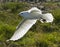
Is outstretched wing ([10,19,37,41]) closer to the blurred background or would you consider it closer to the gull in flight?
the gull in flight

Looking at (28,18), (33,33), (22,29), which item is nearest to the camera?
(22,29)

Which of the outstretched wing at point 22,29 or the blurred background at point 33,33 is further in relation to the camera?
the blurred background at point 33,33

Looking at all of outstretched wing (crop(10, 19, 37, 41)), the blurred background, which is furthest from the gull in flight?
the blurred background

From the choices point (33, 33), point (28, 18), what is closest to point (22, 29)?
point (28, 18)

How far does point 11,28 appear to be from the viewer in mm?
10078

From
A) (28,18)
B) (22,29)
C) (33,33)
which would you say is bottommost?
(33,33)

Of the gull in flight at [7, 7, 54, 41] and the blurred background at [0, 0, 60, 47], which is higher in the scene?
the gull in flight at [7, 7, 54, 41]

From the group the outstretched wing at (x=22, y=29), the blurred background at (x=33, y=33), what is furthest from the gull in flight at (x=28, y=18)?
the blurred background at (x=33, y=33)

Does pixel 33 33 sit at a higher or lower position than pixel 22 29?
lower

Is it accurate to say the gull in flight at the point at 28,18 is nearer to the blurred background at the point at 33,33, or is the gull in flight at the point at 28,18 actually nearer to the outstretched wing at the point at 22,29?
the outstretched wing at the point at 22,29

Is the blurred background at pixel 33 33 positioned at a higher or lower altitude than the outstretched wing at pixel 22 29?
lower

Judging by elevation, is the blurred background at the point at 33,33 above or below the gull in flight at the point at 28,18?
below

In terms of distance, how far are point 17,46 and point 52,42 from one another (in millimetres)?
993

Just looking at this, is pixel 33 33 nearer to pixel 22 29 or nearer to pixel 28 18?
pixel 28 18
